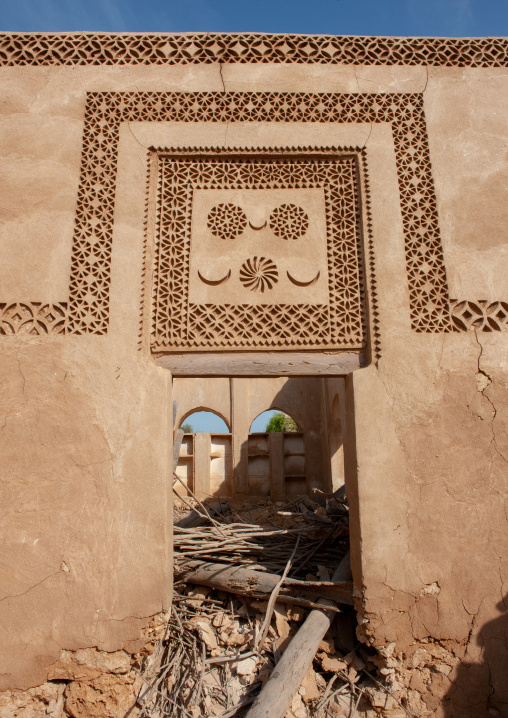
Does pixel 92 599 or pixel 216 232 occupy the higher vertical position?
pixel 216 232

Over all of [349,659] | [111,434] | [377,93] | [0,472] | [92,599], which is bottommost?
[349,659]

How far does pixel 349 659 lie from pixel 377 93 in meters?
4.52

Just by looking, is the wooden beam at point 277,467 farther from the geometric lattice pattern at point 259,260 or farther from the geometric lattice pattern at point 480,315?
the geometric lattice pattern at point 480,315

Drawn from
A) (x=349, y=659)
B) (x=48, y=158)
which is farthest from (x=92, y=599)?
(x=48, y=158)

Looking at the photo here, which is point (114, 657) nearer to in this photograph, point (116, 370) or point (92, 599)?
point (92, 599)

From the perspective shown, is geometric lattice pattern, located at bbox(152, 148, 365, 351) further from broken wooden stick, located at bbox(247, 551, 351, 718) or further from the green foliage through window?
the green foliage through window

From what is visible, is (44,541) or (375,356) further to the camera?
(375,356)

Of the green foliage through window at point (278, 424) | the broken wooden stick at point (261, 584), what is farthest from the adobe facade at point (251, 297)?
the green foliage through window at point (278, 424)

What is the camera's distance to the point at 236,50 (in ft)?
16.6

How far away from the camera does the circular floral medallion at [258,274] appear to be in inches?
177

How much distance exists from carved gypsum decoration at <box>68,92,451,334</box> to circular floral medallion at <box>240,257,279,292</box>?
41.0 inches

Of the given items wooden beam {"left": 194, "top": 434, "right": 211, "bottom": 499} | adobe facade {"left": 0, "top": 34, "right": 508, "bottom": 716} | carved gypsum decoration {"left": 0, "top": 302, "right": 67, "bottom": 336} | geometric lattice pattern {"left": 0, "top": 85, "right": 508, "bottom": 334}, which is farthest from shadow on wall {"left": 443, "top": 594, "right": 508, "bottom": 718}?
wooden beam {"left": 194, "top": 434, "right": 211, "bottom": 499}

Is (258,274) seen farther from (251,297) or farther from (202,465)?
(202,465)

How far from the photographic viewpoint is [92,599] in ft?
12.4
